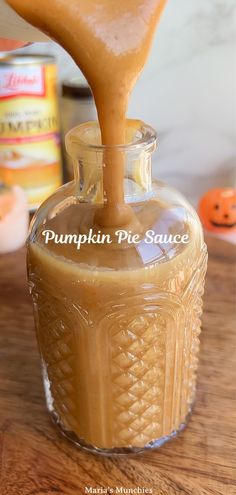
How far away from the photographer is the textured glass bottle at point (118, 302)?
0.61 metres

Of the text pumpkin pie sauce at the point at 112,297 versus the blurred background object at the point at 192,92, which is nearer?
the text pumpkin pie sauce at the point at 112,297

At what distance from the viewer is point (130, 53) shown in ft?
1.85

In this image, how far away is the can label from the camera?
46.0 inches

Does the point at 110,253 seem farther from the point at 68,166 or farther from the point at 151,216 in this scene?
the point at 68,166

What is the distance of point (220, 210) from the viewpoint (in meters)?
1.23

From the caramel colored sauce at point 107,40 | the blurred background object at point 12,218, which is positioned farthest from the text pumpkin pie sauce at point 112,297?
the blurred background object at point 12,218

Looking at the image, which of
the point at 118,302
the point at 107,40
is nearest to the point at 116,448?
the point at 118,302

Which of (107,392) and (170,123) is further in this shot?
(170,123)

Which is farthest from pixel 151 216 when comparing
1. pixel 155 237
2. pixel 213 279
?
pixel 213 279

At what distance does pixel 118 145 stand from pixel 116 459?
37 cm

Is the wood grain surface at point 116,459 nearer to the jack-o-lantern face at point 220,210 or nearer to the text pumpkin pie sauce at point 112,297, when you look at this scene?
the text pumpkin pie sauce at point 112,297

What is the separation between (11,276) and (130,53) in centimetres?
59

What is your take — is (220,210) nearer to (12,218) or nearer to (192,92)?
(192,92)

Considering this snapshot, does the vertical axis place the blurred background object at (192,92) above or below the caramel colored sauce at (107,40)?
below
